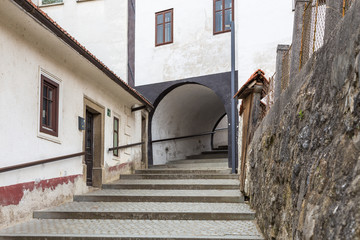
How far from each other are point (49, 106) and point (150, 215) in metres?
2.78

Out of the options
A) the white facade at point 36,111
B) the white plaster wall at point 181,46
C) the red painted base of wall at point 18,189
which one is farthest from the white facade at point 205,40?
the red painted base of wall at point 18,189

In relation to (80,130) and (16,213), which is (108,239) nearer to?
(16,213)

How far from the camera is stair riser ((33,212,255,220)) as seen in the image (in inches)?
284

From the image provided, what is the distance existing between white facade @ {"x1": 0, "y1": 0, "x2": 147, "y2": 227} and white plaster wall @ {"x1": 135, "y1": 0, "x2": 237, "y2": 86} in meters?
4.17

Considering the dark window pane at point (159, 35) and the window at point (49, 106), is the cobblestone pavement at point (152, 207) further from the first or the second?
the dark window pane at point (159, 35)

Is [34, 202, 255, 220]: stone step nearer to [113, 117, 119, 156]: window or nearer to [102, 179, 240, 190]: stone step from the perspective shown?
[102, 179, 240, 190]: stone step

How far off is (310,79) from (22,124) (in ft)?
15.8

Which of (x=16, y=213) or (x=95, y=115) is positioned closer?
(x=16, y=213)

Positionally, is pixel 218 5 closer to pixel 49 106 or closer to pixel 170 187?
pixel 170 187

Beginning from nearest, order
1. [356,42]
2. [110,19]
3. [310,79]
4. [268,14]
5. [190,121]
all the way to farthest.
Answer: [356,42] → [310,79] → [268,14] → [110,19] → [190,121]

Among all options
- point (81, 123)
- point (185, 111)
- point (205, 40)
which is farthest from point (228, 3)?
point (81, 123)

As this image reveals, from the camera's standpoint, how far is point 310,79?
12.6ft

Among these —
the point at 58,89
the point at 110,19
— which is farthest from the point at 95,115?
the point at 110,19

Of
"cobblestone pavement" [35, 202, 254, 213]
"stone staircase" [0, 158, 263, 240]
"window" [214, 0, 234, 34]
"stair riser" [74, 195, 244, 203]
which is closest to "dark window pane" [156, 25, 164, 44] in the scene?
"window" [214, 0, 234, 34]
